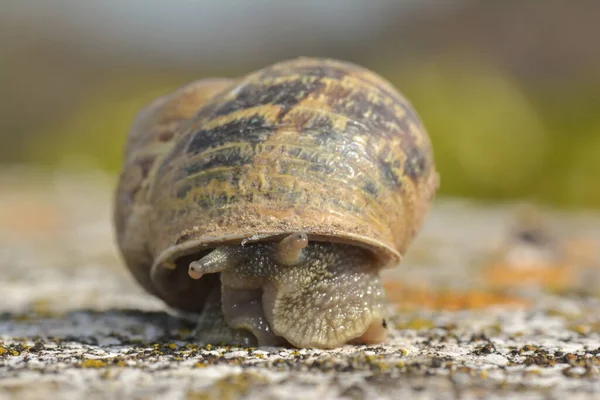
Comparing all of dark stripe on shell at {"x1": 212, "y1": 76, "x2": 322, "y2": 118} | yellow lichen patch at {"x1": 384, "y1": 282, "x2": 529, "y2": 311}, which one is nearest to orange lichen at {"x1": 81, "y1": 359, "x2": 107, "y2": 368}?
dark stripe on shell at {"x1": 212, "y1": 76, "x2": 322, "y2": 118}

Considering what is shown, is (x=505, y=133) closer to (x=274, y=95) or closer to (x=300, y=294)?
(x=274, y=95)

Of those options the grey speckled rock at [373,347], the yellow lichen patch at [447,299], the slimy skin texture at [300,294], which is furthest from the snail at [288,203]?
the yellow lichen patch at [447,299]

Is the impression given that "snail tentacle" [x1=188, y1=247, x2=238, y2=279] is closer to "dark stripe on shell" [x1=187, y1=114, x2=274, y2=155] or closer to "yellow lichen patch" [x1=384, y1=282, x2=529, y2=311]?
"dark stripe on shell" [x1=187, y1=114, x2=274, y2=155]

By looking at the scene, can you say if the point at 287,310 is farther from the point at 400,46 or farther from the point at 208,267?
the point at 400,46

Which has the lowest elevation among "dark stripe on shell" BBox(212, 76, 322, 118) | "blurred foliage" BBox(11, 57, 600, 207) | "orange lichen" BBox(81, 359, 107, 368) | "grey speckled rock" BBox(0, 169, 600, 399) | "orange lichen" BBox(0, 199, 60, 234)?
"orange lichen" BBox(81, 359, 107, 368)

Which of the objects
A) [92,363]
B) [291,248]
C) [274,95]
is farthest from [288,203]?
[92,363]

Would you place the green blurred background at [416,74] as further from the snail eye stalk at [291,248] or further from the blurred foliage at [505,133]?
the snail eye stalk at [291,248]

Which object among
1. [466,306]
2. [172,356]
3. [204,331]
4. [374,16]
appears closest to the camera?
[172,356]

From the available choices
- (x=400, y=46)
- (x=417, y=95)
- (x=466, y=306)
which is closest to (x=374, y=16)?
(x=400, y=46)
